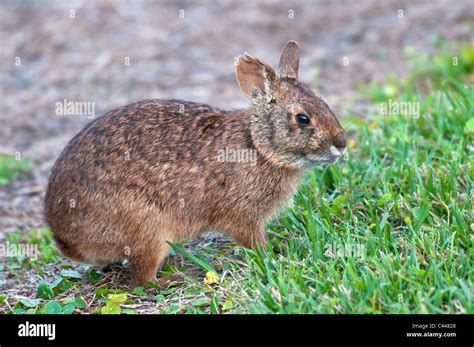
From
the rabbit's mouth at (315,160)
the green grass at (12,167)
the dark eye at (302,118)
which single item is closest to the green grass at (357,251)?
the rabbit's mouth at (315,160)

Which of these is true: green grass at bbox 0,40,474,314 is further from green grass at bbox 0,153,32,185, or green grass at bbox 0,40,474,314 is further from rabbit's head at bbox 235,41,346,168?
green grass at bbox 0,153,32,185

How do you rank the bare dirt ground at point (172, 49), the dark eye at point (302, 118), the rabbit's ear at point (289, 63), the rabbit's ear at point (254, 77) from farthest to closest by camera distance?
the bare dirt ground at point (172, 49), the rabbit's ear at point (289, 63), the rabbit's ear at point (254, 77), the dark eye at point (302, 118)

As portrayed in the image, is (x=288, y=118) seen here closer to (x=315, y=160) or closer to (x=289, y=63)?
(x=315, y=160)

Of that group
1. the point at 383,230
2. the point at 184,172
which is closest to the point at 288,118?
the point at 184,172

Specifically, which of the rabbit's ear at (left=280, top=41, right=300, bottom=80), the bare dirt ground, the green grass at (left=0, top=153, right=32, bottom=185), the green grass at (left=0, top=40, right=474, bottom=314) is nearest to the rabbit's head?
the rabbit's ear at (left=280, top=41, right=300, bottom=80)

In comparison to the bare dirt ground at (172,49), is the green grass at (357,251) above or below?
below

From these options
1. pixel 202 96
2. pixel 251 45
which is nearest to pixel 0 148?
pixel 202 96

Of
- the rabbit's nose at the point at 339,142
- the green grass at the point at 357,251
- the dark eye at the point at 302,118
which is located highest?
the dark eye at the point at 302,118

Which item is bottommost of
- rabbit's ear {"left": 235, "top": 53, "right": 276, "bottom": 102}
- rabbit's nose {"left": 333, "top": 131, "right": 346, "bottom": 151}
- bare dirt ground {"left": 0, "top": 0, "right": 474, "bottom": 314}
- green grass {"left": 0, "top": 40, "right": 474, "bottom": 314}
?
green grass {"left": 0, "top": 40, "right": 474, "bottom": 314}

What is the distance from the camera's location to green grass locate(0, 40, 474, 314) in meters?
4.80

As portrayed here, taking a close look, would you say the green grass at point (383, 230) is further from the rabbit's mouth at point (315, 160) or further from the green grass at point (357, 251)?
the rabbit's mouth at point (315, 160)

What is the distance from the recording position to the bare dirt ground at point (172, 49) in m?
10.4

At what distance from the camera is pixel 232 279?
544 centimetres
